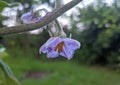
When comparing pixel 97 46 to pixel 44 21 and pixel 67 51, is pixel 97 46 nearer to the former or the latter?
pixel 67 51

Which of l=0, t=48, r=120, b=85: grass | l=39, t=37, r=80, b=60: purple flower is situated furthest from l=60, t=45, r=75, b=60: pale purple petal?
l=0, t=48, r=120, b=85: grass

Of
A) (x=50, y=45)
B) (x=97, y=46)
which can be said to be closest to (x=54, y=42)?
(x=50, y=45)

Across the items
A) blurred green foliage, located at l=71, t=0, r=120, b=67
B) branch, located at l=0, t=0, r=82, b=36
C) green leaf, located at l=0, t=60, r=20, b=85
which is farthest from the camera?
blurred green foliage, located at l=71, t=0, r=120, b=67

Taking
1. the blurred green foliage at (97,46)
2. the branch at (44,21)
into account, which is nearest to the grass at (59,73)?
the blurred green foliage at (97,46)

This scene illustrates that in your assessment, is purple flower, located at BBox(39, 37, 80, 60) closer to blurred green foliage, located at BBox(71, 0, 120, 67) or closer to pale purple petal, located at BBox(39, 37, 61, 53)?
pale purple petal, located at BBox(39, 37, 61, 53)

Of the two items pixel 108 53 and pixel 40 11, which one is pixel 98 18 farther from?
pixel 108 53

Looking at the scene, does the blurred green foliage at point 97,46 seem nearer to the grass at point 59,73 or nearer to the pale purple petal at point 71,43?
the grass at point 59,73

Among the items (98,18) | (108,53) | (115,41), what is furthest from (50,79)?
(98,18)
